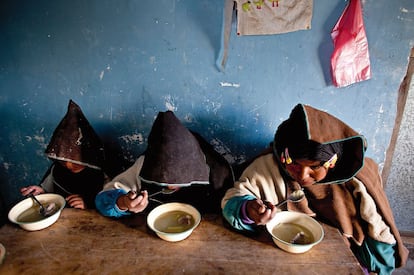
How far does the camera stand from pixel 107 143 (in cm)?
186

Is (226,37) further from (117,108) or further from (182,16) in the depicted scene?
(117,108)

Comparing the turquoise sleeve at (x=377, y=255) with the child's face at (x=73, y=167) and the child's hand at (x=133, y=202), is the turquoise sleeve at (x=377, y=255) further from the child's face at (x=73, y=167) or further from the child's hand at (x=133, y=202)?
the child's face at (x=73, y=167)

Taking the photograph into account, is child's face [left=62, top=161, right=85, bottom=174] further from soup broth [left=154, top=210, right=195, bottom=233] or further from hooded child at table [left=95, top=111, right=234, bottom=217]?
soup broth [left=154, top=210, right=195, bottom=233]

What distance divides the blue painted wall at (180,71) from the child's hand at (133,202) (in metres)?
0.50

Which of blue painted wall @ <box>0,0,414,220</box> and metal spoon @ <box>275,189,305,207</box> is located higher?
blue painted wall @ <box>0,0,414,220</box>

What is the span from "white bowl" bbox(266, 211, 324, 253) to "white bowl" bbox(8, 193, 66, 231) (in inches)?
38.8

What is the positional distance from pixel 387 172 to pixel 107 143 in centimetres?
189

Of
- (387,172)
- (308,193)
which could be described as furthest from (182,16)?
(387,172)

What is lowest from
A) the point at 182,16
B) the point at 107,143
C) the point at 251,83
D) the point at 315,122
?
the point at 107,143

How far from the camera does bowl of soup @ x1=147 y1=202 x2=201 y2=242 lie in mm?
1174

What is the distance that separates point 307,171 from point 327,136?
20 centimetres

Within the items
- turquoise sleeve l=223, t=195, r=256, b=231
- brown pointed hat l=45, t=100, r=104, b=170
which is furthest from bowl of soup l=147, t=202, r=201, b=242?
brown pointed hat l=45, t=100, r=104, b=170

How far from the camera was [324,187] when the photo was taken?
1412mm

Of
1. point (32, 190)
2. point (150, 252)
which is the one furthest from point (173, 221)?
point (32, 190)
